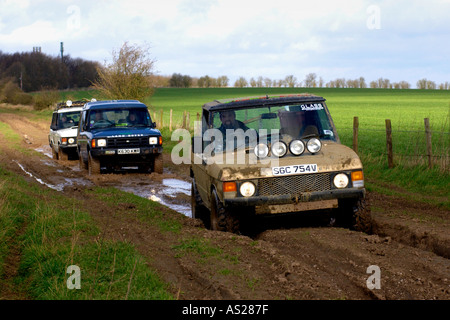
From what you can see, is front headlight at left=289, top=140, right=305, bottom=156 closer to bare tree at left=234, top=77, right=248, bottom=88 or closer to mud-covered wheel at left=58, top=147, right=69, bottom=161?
mud-covered wheel at left=58, top=147, right=69, bottom=161

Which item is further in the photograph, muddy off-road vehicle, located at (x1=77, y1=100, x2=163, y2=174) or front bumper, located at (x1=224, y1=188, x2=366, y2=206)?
muddy off-road vehicle, located at (x1=77, y1=100, x2=163, y2=174)

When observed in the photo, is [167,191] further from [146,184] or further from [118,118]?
[118,118]

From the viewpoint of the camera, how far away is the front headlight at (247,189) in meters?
7.16

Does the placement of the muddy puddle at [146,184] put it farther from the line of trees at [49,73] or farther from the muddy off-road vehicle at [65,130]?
the line of trees at [49,73]

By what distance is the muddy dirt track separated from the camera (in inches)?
204

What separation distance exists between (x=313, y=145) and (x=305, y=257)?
173cm

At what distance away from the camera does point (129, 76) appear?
34062mm

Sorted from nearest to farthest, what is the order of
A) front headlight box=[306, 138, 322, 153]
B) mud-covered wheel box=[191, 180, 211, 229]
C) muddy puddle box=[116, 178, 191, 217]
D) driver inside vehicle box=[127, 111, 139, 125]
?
1. front headlight box=[306, 138, 322, 153]
2. mud-covered wheel box=[191, 180, 211, 229]
3. muddy puddle box=[116, 178, 191, 217]
4. driver inside vehicle box=[127, 111, 139, 125]

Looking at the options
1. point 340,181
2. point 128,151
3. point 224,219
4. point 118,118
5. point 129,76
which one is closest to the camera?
point 340,181

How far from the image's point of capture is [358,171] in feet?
24.2

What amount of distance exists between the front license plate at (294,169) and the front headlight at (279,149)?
247 millimetres

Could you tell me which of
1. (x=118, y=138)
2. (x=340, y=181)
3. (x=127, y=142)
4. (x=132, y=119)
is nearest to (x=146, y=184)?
(x=127, y=142)

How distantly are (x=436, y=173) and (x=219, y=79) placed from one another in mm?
110967

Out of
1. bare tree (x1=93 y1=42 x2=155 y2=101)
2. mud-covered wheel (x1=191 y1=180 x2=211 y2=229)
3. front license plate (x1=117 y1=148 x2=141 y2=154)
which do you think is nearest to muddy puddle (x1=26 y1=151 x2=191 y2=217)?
front license plate (x1=117 y1=148 x2=141 y2=154)
